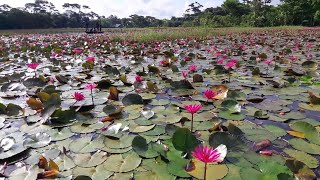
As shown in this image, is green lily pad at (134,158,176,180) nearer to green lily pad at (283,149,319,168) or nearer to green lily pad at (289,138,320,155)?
green lily pad at (283,149,319,168)

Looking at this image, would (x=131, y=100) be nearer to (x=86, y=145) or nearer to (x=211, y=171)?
(x=86, y=145)

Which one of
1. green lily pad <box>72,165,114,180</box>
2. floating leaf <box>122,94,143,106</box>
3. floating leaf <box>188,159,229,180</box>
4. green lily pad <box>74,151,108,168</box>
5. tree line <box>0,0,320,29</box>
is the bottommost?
green lily pad <box>72,165,114,180</box>

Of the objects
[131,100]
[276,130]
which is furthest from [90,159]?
[276,130]

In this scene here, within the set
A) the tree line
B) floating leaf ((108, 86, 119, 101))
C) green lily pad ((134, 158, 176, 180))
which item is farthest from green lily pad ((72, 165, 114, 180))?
the tree line

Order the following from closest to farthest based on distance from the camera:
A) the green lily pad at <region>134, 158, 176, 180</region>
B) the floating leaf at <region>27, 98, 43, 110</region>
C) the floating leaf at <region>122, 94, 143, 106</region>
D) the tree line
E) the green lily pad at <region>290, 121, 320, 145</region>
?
1. the green lily pad at <region>134, 158, 176, 180</region>
2. the green lily pad at <region>290, 121, 320, 145</region>
3. the floating leaf at <region>27, 98, 43, 110</region>
4. the floating leaf at <region>122, 94, 143, 106</region>
5. the tree line

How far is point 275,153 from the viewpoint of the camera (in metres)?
1.67

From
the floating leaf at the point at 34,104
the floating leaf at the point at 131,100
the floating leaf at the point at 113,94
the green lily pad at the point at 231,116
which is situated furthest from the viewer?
the floating leaf at the point at 113,94

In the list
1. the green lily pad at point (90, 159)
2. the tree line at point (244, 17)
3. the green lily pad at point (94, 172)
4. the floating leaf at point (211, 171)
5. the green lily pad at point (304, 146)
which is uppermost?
the tree line at point (244, 17)

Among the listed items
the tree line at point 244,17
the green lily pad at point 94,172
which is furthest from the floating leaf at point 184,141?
the tree line at point 244,17

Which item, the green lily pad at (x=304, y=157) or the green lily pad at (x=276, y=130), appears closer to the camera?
the green lily pad at (x=304, y=157)

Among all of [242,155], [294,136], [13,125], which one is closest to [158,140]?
[242,155]

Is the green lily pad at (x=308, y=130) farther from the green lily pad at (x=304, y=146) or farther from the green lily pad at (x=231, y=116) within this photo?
the green lily pad at (x=231, y=116)

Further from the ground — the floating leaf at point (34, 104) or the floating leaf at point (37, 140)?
the floating leaf at point (34, 104)

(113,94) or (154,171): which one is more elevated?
(113,94)
